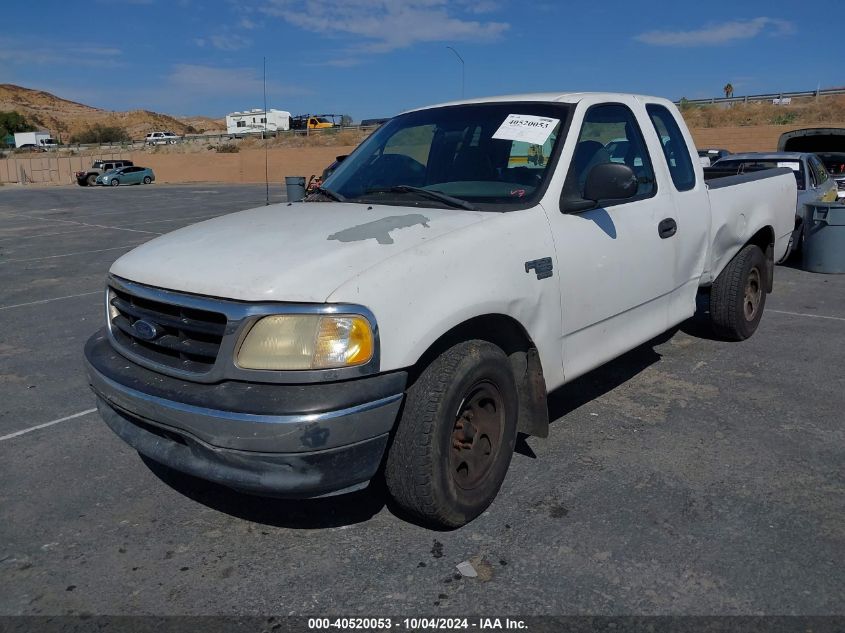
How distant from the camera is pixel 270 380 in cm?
274

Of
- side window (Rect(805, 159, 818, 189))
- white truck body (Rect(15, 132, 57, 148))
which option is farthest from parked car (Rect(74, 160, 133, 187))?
white truck body (Rect(15, 132, 57, 148))

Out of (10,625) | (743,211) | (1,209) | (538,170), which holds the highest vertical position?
(538,170)

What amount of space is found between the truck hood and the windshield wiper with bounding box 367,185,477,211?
9 cm

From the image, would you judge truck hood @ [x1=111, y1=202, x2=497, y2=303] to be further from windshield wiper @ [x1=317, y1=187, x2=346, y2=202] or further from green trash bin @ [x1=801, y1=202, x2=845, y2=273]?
green trash bin @ [x1=801, y1=202, x2=845, y2=273]

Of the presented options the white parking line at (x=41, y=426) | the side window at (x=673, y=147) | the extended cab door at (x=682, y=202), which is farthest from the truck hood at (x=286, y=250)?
the side window at (x=673, y=147)

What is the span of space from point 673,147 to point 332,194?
241 centimetres

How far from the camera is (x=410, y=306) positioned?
289cm

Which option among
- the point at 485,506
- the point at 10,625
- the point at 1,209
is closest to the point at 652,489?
the point at 485,506

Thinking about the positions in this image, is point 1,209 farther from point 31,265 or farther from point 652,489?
point 652,489

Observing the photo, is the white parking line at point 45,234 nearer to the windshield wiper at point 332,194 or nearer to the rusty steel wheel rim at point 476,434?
the windshield wiper at point 332,194

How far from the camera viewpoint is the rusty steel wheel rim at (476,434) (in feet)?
10.6

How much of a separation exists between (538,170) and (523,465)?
1588 mm

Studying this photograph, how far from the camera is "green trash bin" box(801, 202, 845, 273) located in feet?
31.3

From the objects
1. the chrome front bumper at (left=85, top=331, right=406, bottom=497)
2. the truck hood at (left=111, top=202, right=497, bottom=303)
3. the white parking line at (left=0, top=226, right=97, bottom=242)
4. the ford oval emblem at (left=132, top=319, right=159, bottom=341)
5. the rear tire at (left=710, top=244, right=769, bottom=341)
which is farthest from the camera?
the white parking line at (left=0, top=226, right=97, bottom=242)
